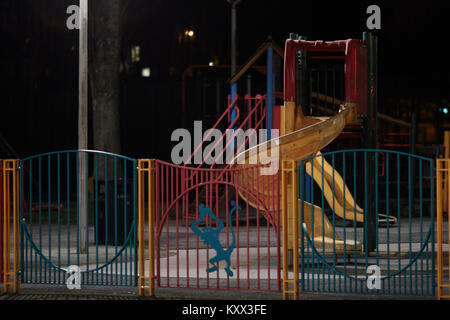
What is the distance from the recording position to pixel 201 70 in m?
33.8

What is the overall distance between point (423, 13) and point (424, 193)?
31.8ft

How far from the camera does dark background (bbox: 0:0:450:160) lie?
3512cm

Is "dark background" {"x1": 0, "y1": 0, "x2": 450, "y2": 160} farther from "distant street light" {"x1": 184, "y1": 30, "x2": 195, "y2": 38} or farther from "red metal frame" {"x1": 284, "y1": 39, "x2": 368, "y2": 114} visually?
"red metal frame" {"x1": 284, "y1": 39, "x2": 368, "y2": 114}

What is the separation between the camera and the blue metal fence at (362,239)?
11.0 metres

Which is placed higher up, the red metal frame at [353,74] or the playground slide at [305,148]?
the red metal frame at [353,74]

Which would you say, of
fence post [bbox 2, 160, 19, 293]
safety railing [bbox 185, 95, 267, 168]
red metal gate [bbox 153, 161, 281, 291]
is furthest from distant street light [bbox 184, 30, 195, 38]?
fence post [bbox 2, 160, 19, 293]

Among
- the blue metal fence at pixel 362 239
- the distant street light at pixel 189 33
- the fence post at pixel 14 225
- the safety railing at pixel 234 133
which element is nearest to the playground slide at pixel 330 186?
the blue metal fence at pixel 362 239

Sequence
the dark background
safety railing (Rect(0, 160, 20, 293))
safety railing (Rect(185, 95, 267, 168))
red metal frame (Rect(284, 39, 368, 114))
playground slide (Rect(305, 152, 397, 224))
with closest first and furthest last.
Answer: safety railing (Rect(0, 160, 20, 293)), red metal frame (Rect(284, 39, 368, 114)), playground slide (Rect(305, 152, 397, 224)), safety railing (Rect(185, 95, 267, 168)), the dark background

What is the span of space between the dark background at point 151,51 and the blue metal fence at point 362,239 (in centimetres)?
1008

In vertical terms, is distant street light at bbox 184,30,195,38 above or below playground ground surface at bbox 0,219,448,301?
above

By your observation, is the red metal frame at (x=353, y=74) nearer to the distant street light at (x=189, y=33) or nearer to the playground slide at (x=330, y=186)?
the playground slide at (x=330, y=186)

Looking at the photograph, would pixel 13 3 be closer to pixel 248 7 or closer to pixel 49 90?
pixel 49 90

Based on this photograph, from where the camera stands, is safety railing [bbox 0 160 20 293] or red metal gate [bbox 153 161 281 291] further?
safety railing [bbox 0 160 20 293]

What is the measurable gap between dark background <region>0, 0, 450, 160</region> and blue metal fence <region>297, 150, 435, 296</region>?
33.1 ft
